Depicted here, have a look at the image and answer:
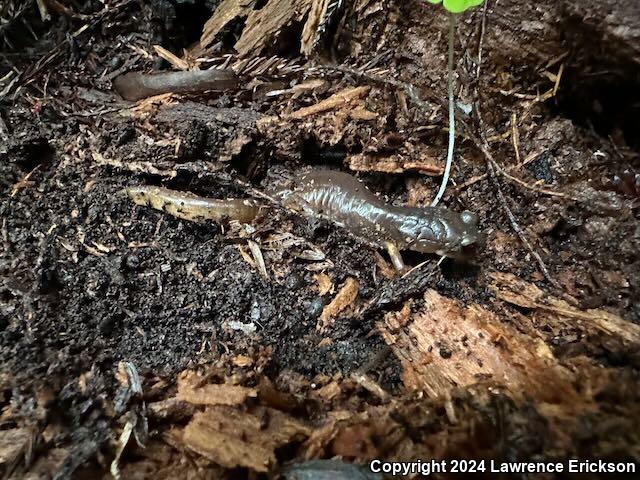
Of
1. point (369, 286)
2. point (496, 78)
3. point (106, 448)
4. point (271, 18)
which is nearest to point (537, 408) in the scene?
point (369, 286)

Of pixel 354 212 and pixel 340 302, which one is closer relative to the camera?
pixel 340 302

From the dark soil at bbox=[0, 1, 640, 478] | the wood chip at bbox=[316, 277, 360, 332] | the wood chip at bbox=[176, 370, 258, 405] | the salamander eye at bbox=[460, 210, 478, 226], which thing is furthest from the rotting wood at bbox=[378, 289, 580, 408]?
the wood chip at bbox=[176, 370, 258, 405]

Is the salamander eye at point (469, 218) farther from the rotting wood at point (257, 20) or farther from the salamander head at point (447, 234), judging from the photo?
the rotting wood at point (257, 20)

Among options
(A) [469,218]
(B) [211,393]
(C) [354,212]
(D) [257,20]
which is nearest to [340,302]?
(C) [354,212]

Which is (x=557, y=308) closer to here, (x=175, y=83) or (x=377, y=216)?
(x=377, y=216)

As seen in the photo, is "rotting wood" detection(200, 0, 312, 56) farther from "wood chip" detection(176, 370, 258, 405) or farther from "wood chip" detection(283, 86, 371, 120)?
"wood chip" detection(176, 370, 258, 405)

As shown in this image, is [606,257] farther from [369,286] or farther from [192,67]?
[192,67]
